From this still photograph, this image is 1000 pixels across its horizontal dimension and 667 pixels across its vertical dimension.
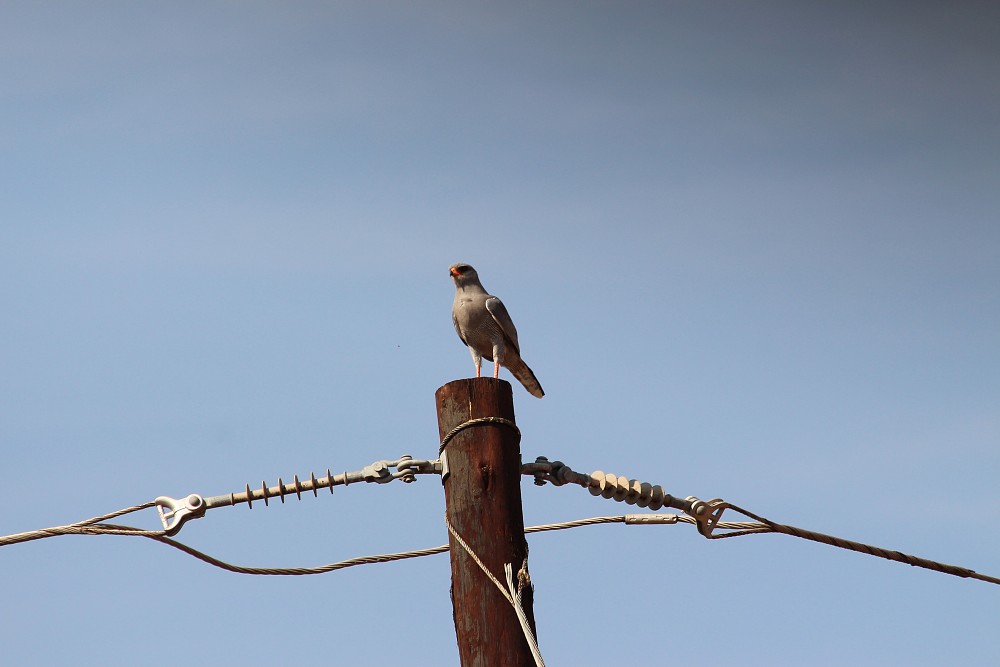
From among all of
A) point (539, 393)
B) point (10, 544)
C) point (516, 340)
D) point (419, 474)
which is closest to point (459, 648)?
point (419, 474)

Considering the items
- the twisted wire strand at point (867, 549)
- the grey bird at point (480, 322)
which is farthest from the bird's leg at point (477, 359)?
the twisted wire strand at point (867, 549)

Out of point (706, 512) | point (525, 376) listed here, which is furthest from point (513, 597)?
point (525, 376)

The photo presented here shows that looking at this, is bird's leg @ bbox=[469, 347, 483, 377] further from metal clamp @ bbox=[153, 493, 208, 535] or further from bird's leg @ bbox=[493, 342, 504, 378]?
metal clamp @ bbox=[153, 493, 208, 535]

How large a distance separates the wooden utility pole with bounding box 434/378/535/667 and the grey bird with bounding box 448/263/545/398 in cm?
476

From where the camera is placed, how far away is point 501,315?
31.7 ft

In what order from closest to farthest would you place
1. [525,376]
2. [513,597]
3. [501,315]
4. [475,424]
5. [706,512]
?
[513,597]
[475,424]
[706,512]
[501,315]
[525,376]

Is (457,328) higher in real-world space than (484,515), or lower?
higher

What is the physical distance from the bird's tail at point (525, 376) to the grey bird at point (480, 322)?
0.58 ft

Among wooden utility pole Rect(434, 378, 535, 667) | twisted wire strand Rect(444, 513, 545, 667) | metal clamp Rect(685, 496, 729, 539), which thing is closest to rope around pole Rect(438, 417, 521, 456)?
wooden utility pole Rect(434, 378, 535, 667)

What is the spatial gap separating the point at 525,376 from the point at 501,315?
3.56 feet

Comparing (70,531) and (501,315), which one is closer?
(70,531)

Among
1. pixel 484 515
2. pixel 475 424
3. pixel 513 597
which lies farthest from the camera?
pixel 475 424

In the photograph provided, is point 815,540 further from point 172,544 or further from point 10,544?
point 10,544

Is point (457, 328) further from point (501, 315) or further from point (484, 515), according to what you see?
point (484, 515)
